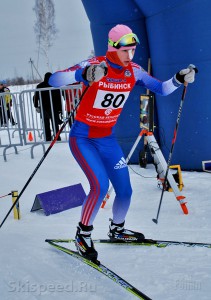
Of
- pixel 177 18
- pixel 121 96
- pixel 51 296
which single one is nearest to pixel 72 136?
pixel 121 96

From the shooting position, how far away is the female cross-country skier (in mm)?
3346

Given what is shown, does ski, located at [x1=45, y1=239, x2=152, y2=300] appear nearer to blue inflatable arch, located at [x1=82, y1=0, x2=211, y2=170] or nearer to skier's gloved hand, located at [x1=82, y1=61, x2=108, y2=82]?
skier's gloved hand, located at [x1=82, y1=61, x2=108, y2=82]

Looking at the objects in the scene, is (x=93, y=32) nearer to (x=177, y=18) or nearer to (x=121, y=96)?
(x=177, y=18)

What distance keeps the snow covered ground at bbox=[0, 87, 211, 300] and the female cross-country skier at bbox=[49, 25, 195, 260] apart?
34 cm

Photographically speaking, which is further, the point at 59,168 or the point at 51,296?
the point at 59,168

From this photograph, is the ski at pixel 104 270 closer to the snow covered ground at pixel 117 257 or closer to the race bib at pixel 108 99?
the snow covered ground at pixel 117 257

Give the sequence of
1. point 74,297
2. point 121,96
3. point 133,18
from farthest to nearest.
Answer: point 133,18, point 121,96, point 74,297

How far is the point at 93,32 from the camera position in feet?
23.6

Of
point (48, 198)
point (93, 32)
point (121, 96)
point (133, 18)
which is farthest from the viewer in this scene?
point (93, 32)

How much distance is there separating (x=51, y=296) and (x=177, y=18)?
15.8 ft

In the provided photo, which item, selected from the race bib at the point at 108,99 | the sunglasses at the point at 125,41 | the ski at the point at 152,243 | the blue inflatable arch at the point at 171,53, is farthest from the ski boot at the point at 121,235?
the blue inflatable arch at the point at 171,53

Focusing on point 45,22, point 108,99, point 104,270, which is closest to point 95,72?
point 108,99

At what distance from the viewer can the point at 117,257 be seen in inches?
140

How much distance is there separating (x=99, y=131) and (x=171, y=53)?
131 inches
